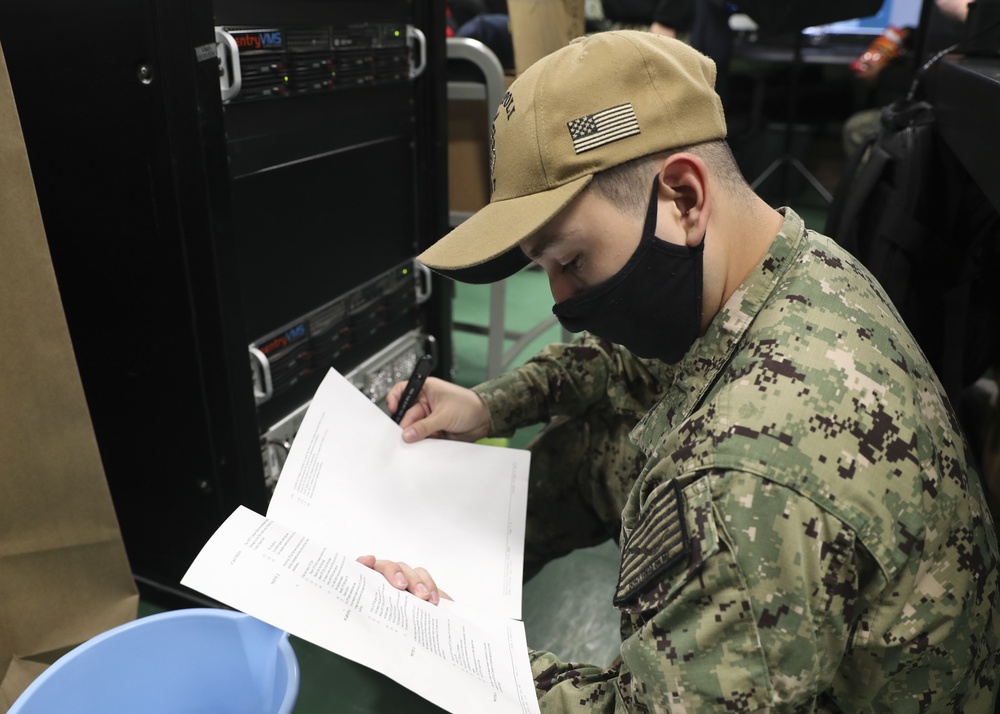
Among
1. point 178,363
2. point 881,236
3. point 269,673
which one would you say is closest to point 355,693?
point 269,673

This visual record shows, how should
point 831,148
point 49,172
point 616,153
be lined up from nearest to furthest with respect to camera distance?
point 616,153 < point 49,172 < point 831,148

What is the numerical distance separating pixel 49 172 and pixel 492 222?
26.4 inches

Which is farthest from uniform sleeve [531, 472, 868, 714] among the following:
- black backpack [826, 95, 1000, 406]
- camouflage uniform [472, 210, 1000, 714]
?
black backpack [826, 95, 1000, 406]

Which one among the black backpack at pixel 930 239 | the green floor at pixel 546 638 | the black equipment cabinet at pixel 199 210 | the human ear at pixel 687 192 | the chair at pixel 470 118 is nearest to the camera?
the human ear at pixel 687 192

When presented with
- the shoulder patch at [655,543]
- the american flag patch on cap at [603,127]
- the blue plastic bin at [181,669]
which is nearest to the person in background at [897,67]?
the american flag patch on cap at [603,127]

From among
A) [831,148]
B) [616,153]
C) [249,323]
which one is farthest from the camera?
[831,148]

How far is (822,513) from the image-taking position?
57 centimetres

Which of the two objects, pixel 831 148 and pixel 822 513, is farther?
pixel 831 148

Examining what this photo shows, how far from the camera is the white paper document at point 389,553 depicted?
0.69m

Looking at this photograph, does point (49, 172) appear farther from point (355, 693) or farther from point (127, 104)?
point (355, 693)

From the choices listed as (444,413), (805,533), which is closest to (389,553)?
(444,413)

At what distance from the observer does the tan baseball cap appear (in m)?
Result: 0.67

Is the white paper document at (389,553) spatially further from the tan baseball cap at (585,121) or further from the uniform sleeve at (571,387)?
the tan baseball cap at (585,121)

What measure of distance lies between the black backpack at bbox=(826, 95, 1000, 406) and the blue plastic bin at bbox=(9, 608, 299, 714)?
1131mm
